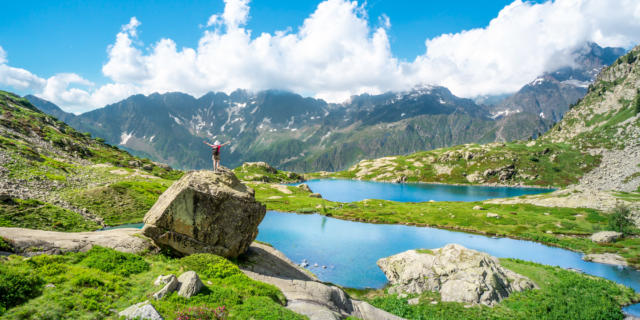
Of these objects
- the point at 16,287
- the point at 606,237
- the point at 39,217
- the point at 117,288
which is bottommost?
the point at 39,217

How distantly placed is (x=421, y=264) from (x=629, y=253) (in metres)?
50.8

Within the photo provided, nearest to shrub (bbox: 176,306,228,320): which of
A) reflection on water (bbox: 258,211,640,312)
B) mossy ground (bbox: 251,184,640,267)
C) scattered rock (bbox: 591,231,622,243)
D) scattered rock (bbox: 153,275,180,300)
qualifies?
scattered rock (bbox: 153,275,180,300)

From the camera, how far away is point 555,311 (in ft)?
85.9

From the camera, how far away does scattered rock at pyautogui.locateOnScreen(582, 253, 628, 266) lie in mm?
49950

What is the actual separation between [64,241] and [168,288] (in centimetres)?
1121

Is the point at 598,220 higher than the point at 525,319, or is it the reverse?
the point at 598,220

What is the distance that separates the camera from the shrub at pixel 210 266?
19594mm

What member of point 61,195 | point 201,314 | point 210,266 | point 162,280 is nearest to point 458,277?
point 210,266

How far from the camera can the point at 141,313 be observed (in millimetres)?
12594

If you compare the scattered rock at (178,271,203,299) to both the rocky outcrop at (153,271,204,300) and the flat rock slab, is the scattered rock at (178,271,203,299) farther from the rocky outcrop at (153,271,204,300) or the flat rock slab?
the flat rock slab

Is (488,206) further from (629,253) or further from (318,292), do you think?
(318,292)

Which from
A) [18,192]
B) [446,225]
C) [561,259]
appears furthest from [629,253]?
[18,192]

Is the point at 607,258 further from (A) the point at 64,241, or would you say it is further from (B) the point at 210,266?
(A) the point at 64,241

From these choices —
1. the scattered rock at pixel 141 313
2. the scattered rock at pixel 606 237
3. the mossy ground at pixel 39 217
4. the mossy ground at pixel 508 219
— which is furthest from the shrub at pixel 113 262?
the scattered rock at pixel 606 237
